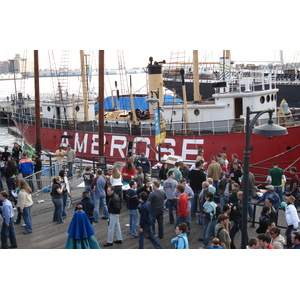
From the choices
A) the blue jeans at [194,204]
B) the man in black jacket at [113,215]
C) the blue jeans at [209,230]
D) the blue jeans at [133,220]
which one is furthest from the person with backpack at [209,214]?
the blue jeans at [194,204]

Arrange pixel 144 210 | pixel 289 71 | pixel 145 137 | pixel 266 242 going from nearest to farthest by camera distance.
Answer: pixel 266 242 < pixel 144 210 < pixel 145 137 < pixel 289 71

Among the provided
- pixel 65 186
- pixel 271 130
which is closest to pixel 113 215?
pixel 65 186

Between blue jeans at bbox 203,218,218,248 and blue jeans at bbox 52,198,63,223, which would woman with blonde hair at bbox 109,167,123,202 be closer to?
blue jeans at bbox 52,198,63,223

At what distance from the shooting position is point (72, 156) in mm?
16609

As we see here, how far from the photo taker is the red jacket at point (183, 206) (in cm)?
999

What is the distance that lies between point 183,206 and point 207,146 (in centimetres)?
1144

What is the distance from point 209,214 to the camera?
9.48 meters

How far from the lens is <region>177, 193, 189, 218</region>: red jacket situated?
9.99 metres

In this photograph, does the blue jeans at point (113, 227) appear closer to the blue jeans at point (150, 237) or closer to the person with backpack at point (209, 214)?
the blue jeans at point (150, 237)

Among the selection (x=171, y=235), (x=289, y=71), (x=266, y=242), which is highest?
(x=289, y=71)

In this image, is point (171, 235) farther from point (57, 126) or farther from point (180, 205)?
→ point (57, 126)

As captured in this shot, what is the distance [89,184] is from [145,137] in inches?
425

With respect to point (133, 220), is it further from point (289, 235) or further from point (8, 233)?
point (289, 235)

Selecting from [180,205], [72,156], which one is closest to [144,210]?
[180,205]
